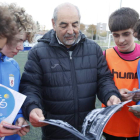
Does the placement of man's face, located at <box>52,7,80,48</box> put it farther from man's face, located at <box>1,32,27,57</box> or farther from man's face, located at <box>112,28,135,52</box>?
man's face, located at <box>112,28,135,52</box>

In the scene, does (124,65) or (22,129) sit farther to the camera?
(124,65)

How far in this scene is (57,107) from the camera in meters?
1.50

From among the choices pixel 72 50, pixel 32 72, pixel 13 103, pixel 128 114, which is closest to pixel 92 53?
pixel 72 50

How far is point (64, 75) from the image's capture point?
1.51 meters

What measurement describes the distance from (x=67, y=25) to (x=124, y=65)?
662mm

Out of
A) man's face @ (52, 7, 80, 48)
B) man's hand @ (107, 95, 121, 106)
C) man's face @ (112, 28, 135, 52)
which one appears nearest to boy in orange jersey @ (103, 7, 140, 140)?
man's face @ (112, 28, 135, 52)

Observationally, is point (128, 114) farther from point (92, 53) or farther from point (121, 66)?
point (92, 53)

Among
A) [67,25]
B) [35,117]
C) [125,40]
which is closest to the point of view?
[35,117]

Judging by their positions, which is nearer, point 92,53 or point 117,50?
point 92,53

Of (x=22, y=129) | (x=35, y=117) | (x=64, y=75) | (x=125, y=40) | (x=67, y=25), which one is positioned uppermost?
(x=67, y=25)

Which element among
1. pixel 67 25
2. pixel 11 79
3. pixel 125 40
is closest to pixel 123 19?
pixel 125 40

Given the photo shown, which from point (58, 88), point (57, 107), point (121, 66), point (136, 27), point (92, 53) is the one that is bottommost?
point (57, 107)

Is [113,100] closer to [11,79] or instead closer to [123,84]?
[123,84]

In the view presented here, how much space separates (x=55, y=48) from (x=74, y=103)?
521mm
